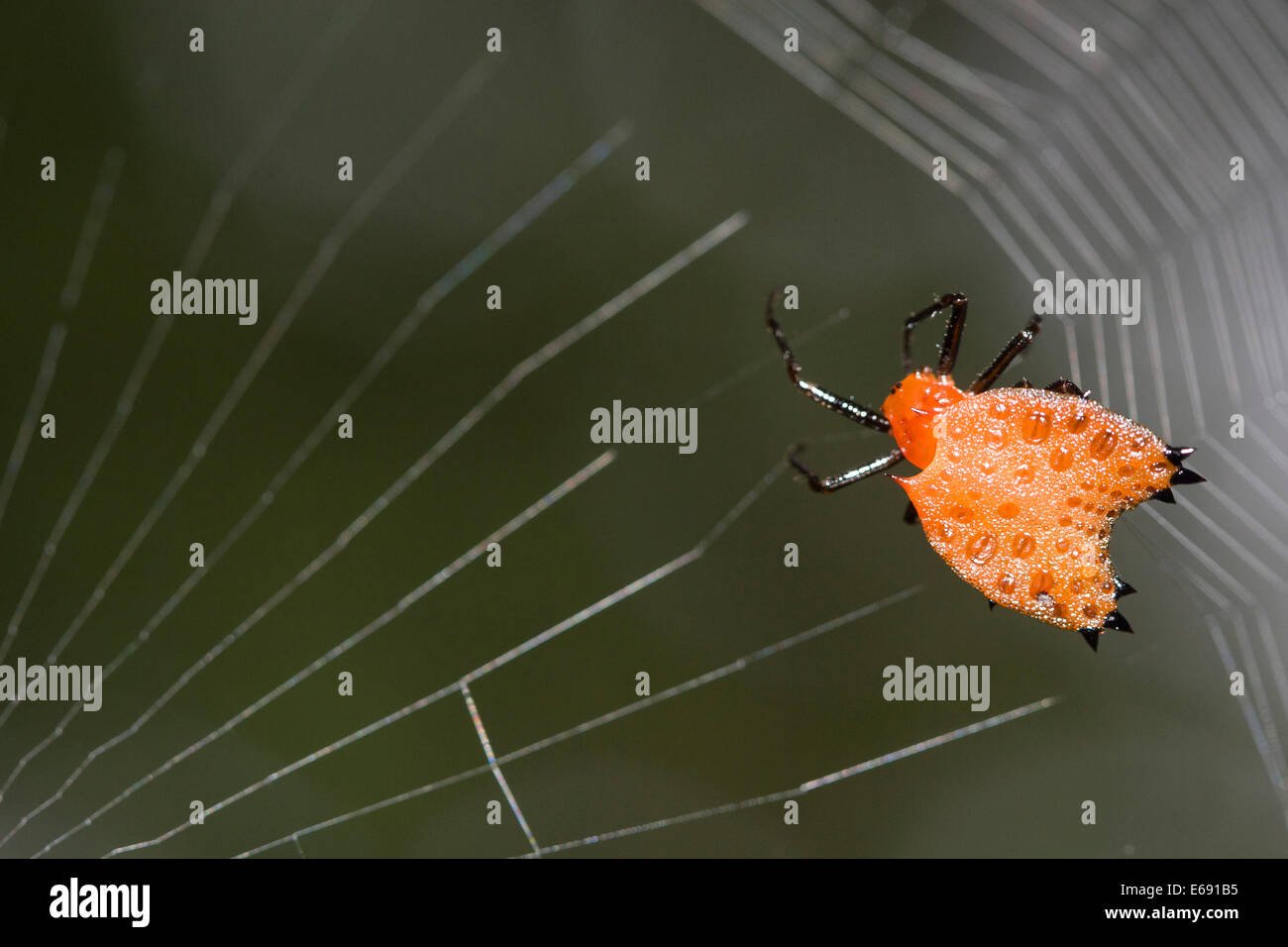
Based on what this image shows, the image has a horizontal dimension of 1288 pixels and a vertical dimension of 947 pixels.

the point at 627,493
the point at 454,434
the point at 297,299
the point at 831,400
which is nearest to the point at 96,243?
the point at 297,299

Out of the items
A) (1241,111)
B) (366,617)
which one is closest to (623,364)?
(366,617)

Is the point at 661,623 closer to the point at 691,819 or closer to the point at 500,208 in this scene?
the point at 691,819

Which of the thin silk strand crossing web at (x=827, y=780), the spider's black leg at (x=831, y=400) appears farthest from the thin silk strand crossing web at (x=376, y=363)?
the spider's black leg at (x=831, y=400)

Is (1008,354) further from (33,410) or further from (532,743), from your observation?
(33,410)

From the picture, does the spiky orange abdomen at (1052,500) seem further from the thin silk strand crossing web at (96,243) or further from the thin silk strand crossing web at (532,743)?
the thin silk strand crossing web at (96,243)

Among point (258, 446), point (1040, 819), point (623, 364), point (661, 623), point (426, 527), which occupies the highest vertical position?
point (623, 364)

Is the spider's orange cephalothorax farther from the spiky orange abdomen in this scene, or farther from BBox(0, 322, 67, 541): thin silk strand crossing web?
BBox(0, 322, 67, 541): thin silk strand crossing web
